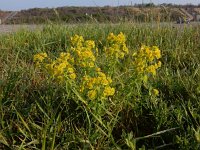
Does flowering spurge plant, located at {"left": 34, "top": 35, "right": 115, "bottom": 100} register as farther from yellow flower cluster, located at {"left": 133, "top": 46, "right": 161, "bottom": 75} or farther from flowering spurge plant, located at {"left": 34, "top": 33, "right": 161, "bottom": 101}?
yellow flower cluster, located at {"left": 133, "top": 46, "right": 161, "bottom": 75}

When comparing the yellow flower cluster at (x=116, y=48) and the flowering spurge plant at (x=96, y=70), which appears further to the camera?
the yellow flower cluster at (x=116, y=48)

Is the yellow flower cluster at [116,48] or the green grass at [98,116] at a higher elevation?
the yellow flower cluster at [116,48]

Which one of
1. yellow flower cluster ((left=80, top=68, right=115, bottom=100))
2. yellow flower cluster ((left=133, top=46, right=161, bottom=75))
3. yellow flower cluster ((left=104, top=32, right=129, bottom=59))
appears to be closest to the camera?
yellow flower cluster ((left=80, top=68, right=115, bottom=100))

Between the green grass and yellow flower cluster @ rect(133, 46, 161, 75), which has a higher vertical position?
yellow flower cluster @ rect(133, 46, 161, 75)

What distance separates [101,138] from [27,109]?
0.56 metres

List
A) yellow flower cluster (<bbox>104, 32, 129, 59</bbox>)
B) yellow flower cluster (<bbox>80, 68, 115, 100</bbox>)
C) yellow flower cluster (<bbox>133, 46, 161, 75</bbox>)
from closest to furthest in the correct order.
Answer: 1. yellow flower cluster (<bbox>80, 68, 115, 100</bbox>)
2. yellow flower cluster (<bbox>133, 46, 161, 75</bbox>)
3. yellow flower cluster (<bbox>104, 32, 129, 59</bbox>)

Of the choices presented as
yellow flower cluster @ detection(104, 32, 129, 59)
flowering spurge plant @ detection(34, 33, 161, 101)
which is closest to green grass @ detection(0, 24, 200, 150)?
flowering spurge plant @ detection(34, 33, 161, 101)

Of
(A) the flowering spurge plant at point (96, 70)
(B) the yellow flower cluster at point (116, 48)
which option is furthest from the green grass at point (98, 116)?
(B) the yellow flower cluster at point (116, 48)

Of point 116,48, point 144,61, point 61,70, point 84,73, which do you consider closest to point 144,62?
→ point 144,61

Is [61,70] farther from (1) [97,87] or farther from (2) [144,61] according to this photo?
(2) [144,61]

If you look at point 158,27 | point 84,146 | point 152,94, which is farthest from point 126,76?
point 158,27

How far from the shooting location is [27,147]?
233 cm

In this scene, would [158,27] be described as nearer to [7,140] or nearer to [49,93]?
[49,93]

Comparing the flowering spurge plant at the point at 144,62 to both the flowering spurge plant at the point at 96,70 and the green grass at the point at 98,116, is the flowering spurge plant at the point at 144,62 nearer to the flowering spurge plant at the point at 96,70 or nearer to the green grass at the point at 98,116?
the flowering spurge plant at the point at 96,70
